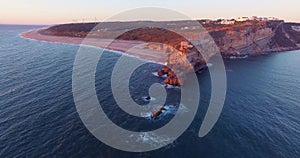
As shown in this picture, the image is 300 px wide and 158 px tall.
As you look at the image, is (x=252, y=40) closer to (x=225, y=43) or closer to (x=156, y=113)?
(x=225, y=43)

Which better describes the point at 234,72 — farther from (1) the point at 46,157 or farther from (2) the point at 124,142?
(1) the point at 46,157

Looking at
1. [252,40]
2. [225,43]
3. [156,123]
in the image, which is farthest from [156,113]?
[252,40]

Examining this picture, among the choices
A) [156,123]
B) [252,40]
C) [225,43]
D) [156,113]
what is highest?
[252,40]

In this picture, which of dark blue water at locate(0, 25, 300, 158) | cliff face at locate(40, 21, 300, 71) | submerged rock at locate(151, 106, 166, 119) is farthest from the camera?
cliff face at locate(40, 21, 300, 71)

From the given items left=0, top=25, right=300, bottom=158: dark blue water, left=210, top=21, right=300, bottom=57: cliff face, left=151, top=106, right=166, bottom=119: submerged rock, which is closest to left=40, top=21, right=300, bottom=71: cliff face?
left=210, top=21, right=300, bottom=57: cliff face

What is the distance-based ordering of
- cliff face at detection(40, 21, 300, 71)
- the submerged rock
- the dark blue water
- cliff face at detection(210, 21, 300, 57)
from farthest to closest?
cliff face at detection(210, 21, 300, 57)
cliff face at detection(40, 21, 300, 71)
the submerged rock
the dark blue water

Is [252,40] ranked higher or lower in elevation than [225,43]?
higher

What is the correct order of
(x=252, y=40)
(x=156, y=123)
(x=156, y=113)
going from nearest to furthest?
1. (x=156, y=123)
2. (x=156, y=113)
3. (x=252, y=40)

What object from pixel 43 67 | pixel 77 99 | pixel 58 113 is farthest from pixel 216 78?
pixel 43 67

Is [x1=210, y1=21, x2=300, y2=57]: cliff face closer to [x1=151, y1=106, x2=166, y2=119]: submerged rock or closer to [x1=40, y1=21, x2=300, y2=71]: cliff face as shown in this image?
[x1=40, y1=21, x2=300, y2=71]: cliff face
